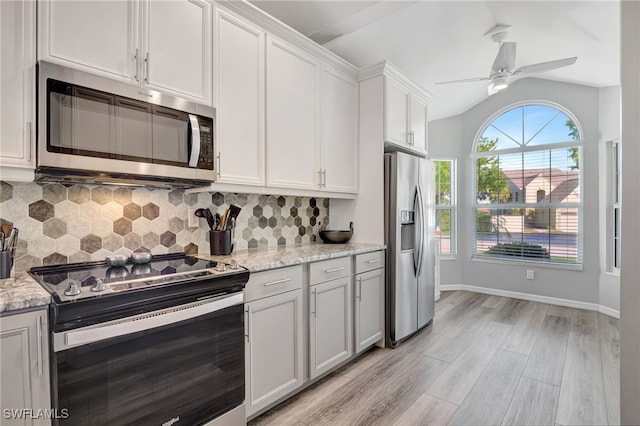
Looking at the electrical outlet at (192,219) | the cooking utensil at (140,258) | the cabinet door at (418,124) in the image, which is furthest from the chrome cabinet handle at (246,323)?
the cabinet door at (418,124)

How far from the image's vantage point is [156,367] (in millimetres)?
1424

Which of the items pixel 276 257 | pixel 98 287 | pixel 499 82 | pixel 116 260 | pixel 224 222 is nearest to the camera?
pixel 98 287

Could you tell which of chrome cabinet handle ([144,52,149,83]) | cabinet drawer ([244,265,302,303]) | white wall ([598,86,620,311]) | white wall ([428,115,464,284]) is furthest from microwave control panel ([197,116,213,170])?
white wall ([598,86,620,311])

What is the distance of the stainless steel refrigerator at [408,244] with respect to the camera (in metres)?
2.96

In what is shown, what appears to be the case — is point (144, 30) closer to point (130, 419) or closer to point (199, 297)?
point (199, 297)

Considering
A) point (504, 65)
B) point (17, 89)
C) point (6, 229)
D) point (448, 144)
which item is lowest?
point (6, 229)

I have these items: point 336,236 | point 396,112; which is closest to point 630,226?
point 336,236

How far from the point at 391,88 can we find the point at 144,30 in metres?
2.11

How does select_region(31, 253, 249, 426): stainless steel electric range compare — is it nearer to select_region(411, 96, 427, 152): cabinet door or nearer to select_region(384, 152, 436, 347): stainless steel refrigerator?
select_region(384, 152, 436, 347): stainless steel refrigerator

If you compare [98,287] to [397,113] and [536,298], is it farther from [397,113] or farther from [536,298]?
[536,298]

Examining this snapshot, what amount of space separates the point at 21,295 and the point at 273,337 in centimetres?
122

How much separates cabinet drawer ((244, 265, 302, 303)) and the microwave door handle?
2.42ft

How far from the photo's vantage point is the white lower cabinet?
1847mm

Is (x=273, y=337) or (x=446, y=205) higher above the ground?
(x=446, y=205)
